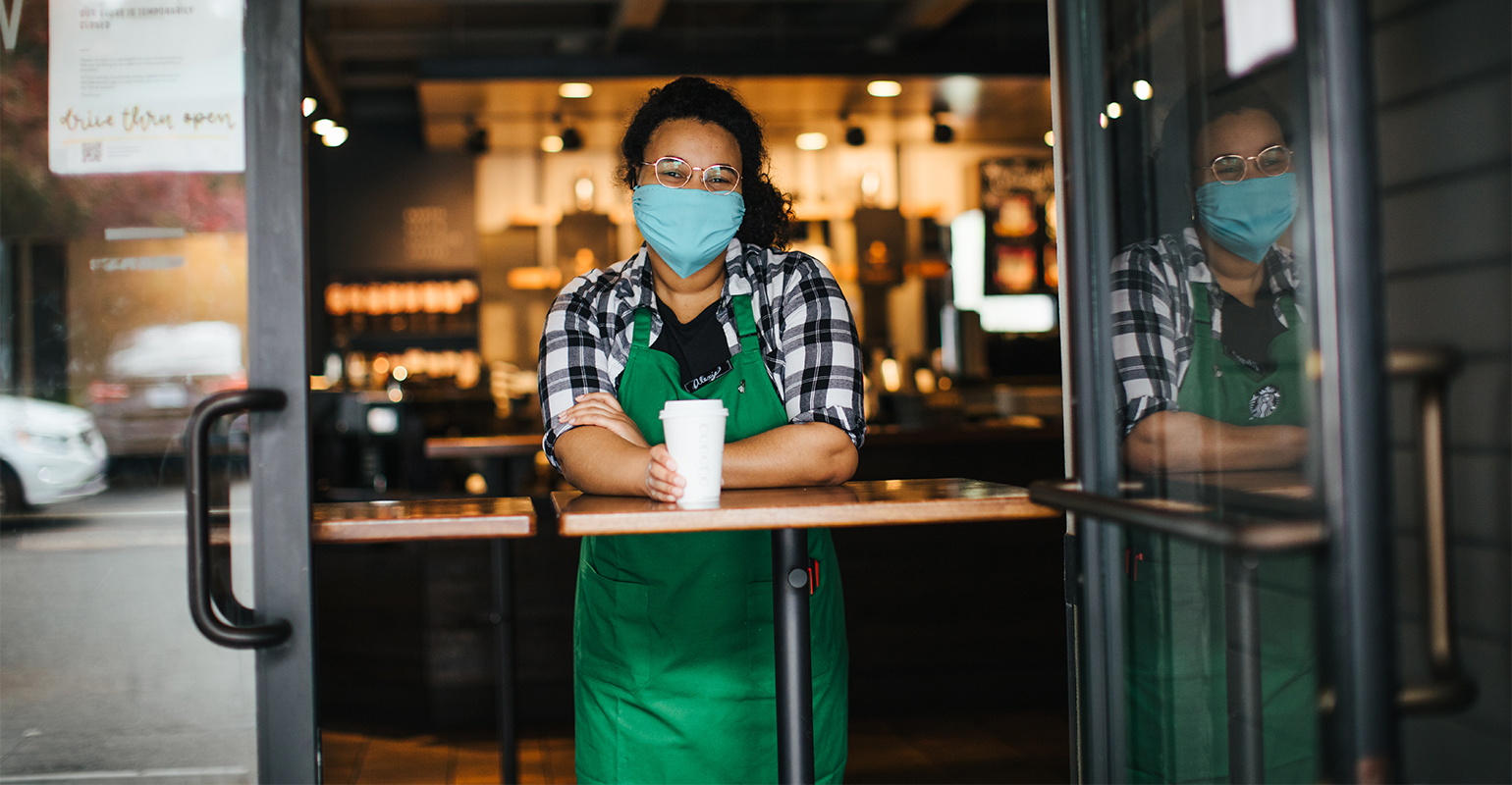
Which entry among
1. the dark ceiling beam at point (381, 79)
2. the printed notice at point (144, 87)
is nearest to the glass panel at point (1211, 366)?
the printed notice at point (144, 87)

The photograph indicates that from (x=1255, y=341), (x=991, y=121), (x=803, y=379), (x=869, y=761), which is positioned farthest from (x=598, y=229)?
(x=1255, y=341)

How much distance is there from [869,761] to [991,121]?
5.28 metres

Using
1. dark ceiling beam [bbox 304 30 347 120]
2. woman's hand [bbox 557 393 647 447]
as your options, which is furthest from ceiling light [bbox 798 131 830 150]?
woman's hand [bbox 557 393 647 447]

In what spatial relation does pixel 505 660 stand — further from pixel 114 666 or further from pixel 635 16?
pixel 635 16

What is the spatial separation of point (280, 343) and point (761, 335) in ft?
2.55

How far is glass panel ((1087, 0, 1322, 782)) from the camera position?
3.81 feet

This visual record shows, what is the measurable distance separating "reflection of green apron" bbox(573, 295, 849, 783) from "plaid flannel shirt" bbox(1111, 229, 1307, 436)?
585 mm

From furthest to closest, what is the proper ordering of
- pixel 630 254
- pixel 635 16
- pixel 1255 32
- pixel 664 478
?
1. pixel 630 254
2. pixel 635 16
3. pixel 664 478
4. pixel 1255 32

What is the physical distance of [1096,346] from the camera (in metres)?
1.58

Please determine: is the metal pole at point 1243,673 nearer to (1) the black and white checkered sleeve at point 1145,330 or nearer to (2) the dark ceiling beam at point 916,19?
(1) the black and white checkered sleeve at point 1145,330

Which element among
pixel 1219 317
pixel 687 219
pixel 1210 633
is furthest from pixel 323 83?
pixel 1210 633

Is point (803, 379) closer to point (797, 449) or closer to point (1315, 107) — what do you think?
point (797, 449)

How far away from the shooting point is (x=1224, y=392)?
141cm

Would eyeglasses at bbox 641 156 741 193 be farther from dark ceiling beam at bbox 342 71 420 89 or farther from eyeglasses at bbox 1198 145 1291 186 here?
dark ceiling beam at bbox 342 71 420 89
